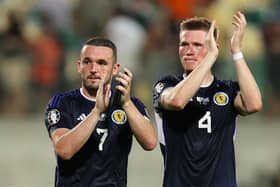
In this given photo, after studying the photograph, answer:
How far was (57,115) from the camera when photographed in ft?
26.7

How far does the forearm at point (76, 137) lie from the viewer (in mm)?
7723

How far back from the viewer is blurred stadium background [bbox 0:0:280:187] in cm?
1297

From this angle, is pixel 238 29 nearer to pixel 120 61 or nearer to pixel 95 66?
pixel 95 66

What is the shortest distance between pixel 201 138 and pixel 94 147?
863 millimetres

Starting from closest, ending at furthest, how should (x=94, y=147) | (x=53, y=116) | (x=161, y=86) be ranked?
(x=94, y=147)
(x=53, y=116)
(x=161, y=86)

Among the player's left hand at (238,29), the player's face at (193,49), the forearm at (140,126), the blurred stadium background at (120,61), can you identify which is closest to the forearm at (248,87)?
the player's left hand at (238,29)

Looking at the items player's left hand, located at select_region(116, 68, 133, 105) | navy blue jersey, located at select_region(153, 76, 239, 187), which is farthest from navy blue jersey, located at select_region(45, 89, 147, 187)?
player's left hand, located at select_region(116, 68, 133, 105)

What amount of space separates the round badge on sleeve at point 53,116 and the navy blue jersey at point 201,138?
0.84 meters

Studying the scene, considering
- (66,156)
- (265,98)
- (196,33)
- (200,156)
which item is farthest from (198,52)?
(265,98)

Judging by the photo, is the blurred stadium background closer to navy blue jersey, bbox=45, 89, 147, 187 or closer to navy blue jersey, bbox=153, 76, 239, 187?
navy blue jersey, bbox=153, 76, 239, 187

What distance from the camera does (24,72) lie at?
44.3ft

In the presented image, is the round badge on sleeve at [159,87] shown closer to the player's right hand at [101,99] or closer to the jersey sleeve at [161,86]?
the jersey sleeve at [161,86]

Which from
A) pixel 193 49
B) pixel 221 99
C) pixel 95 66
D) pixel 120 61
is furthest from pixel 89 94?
pixel 120 61

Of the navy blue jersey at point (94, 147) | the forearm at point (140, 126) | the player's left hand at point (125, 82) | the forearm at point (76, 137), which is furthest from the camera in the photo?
the navy blue jersey at point (94, 147)
